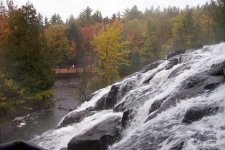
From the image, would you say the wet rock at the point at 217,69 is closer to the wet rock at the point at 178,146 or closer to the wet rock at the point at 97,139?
the wet rock at the point at 97,139

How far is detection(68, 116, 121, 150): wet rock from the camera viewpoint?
12.1 meters

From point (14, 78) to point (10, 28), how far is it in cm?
449

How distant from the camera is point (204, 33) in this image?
4288 cm

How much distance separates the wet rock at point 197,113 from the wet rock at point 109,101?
843 centimetres

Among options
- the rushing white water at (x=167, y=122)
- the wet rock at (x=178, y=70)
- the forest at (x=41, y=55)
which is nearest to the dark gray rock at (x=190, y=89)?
the rushing white water at (x=167, y=122)

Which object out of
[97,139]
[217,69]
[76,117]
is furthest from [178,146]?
[76,117]

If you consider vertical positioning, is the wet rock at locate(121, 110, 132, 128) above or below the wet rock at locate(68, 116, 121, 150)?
above

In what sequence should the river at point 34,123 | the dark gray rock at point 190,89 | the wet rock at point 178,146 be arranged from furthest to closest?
the river at point 34,123 < the dark gray rock at point 190,89 < the wet rock at point 178,146

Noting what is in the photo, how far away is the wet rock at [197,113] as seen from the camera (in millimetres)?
9872

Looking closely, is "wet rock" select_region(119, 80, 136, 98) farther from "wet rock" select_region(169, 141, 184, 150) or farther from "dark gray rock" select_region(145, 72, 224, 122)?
"wet rock" select_region(169, 141, 184, 150)

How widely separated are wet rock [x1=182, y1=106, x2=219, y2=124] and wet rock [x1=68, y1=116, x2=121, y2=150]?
3.33 m

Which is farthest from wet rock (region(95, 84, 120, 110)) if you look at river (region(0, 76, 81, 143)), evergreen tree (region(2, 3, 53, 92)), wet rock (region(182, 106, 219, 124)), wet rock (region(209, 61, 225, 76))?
wet rock (region(182, 106, 219, 124))

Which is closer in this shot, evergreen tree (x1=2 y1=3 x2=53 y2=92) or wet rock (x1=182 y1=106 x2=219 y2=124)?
wet rock (x1=182 y1=106 x2=219 y2=124)

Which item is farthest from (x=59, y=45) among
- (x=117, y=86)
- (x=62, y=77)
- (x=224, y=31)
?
(x=117, y=86)
